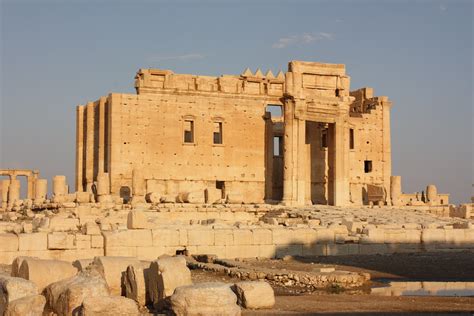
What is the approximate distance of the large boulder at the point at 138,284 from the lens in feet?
38.5

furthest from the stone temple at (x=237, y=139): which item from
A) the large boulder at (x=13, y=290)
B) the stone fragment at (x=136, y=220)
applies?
the large boulder at (x=13, y=290)

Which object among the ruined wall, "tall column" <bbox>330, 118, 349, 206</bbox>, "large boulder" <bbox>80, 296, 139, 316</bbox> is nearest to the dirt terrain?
"large boulder" <bbox>80, 296, 139, 316</bbox>

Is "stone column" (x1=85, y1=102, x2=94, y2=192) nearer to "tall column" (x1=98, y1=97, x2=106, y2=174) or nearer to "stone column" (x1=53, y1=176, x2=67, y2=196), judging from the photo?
"tall column" (x1=98, y1=97, x2=106, y2=174)

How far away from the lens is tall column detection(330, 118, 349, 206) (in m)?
37.4

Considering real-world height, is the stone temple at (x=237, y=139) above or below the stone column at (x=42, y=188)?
above

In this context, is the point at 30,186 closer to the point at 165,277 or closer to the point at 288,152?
the point at 288,152

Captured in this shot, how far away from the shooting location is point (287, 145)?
3644 centimetres

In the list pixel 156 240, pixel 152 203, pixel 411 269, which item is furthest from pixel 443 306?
pixel 152 203

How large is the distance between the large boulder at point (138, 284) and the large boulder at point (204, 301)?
1.64 m

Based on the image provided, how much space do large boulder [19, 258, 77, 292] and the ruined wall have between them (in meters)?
29.2

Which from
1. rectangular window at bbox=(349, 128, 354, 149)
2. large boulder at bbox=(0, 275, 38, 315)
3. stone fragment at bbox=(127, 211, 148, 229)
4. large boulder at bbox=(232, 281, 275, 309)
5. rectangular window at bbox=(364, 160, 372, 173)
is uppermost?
rectangular window at bbox=(349, 128, 354, 149)

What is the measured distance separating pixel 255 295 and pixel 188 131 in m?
27.3

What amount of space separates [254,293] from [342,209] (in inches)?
904

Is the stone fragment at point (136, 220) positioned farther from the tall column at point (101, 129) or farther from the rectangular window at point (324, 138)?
the rectangular window at point (324, 138)
